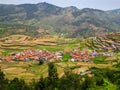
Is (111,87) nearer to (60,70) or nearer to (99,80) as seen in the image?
(99,80)

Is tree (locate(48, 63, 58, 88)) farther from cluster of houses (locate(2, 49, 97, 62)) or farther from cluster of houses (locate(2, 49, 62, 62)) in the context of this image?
cluster of houses (locate(2, 49, 62, 62))

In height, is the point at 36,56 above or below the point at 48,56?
below

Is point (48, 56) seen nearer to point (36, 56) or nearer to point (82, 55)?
point (36, 56)

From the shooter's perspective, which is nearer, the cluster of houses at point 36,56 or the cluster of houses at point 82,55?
the cluster of houses at point 82,55

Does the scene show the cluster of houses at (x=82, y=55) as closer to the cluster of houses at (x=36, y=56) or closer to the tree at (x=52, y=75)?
the cluster of houses at (x=36, y=56)

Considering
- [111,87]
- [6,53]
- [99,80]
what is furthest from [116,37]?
[111,87]

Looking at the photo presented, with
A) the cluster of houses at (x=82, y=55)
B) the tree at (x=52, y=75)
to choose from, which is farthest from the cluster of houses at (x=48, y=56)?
the tree at (x=52, y=75)

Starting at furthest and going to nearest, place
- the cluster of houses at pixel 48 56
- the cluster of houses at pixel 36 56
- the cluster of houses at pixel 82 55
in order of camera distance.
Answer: the cluster of houses at pixel 36 56
the cluster of houses at pixel 48 56
the cluster of houses at pixel 82 55

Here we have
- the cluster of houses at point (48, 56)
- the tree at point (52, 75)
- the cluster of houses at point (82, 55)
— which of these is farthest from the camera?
the cluster of houses at point (48, 56)

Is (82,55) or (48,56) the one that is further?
(48,56)

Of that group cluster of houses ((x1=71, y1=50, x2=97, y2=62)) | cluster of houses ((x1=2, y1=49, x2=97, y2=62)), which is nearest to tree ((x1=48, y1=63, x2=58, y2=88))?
cluster of houses ((x1=71, y1=50, x2=97, y2=62))

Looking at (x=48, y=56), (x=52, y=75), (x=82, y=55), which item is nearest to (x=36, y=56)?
(x=48, y=56)
